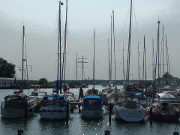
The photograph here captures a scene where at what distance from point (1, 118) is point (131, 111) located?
16.7 meters

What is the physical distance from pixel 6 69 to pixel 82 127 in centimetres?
13893

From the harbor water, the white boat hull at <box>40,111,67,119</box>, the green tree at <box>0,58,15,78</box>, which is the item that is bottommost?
the harbor water

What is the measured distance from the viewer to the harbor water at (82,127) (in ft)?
118

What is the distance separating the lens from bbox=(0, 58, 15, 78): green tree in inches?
6629

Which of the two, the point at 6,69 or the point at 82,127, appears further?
the point at 6,69

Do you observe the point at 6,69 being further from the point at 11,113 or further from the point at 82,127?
the point at 82,127

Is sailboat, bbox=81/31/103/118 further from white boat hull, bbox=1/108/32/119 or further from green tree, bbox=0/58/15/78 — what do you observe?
green tree, bbox=0/58/15/78

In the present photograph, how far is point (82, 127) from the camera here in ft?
127

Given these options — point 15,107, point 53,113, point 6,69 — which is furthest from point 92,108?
point 6,69

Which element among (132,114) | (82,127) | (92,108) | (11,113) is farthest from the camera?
(92,108)

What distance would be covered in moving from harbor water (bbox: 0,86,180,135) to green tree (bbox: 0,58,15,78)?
129883mm

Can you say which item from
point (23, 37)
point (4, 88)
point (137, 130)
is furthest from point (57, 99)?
point (4, 88)

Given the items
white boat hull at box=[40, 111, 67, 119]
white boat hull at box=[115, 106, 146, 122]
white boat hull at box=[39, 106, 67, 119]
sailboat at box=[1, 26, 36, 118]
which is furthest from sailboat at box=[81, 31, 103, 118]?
sailboat at box=[1, 26, 36, 118]

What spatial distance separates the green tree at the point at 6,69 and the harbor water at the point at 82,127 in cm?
12988
